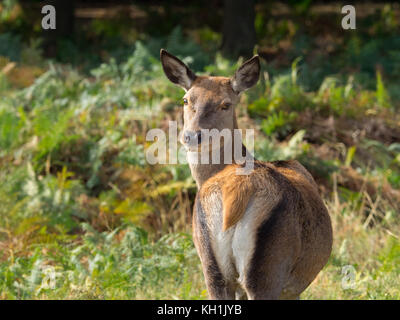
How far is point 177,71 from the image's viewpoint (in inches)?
219

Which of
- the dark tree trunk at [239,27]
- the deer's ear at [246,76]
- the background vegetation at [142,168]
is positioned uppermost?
the dark tree trunk at [239,27]

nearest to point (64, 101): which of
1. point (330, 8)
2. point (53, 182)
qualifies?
point (53, 182)

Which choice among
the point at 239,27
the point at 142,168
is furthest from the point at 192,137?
the point at 239,27

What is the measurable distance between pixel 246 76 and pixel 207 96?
384mm

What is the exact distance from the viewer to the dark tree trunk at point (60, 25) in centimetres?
1555

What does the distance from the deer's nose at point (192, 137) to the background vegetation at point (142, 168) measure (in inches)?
61.0

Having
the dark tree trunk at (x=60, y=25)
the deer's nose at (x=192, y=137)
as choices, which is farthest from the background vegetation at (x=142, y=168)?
the deer's nose at (x=192, y=137)

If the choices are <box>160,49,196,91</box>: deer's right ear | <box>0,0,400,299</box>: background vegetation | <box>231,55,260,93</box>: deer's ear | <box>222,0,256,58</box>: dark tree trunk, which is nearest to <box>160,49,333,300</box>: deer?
<box>231,55,260,93</box>: deer's ear

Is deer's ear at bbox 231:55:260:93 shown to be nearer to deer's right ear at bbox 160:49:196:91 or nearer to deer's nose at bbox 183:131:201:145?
deer's right ear at bbox 160:49:196:91

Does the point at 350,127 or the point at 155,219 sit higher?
the point at 350,127

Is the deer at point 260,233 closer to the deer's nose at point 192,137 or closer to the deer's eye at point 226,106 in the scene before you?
the deer's nose at point 192,137
